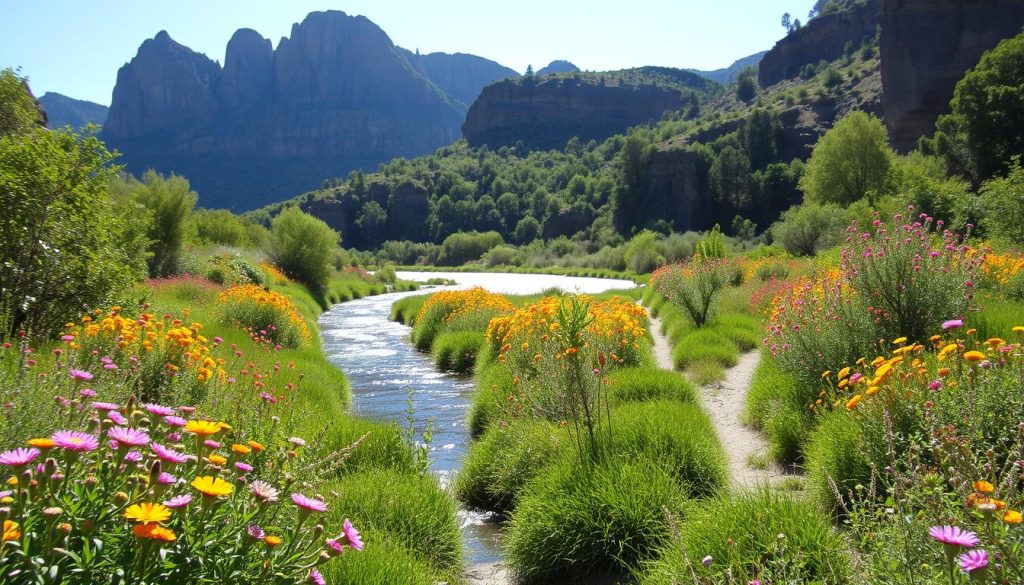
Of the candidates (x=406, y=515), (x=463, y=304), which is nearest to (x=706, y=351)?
(x=406, y=515)

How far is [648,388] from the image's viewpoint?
26.6 ft

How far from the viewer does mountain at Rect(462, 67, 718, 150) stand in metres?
176

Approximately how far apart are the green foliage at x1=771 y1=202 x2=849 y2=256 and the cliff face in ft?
476

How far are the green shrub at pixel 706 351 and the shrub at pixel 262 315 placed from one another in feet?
27.1

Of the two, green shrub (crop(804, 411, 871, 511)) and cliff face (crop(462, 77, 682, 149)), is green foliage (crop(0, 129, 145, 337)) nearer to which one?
green shrub (crop(804, 411, 871, 511))

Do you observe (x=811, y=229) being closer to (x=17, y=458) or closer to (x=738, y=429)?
(x=738, y=429)

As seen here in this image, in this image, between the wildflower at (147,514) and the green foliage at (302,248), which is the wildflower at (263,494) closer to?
the wildflower at (147,514)

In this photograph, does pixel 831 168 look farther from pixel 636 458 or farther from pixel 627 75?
pixel 627 75

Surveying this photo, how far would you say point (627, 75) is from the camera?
19438 cm

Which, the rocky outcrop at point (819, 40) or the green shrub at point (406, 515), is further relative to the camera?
the rocky outcrop at point (819, 40)

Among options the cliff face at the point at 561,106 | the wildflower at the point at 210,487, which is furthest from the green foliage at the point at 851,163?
the cliff face at the point at 561,106

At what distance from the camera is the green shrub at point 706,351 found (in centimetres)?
1138

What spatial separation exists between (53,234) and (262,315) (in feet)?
19.9

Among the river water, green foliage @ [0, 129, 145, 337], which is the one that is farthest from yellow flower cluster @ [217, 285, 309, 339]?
green foliage @ [0, 129, 145, 337]
